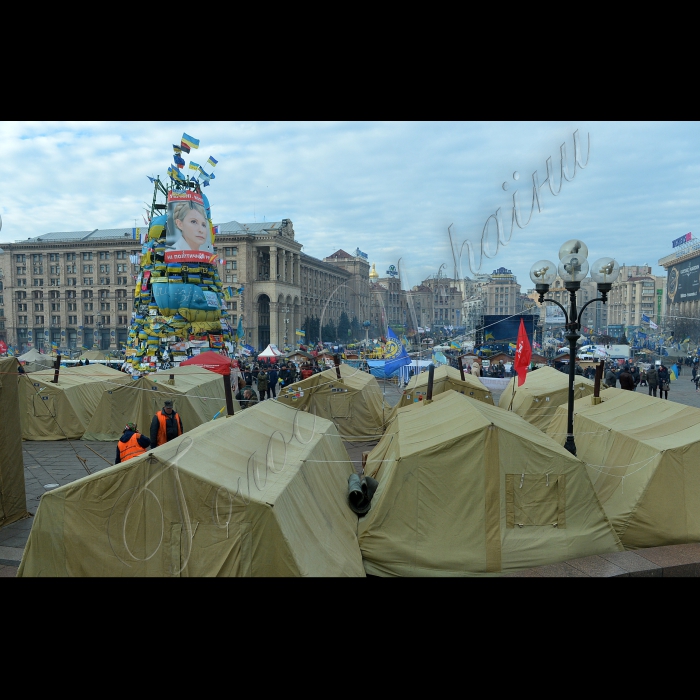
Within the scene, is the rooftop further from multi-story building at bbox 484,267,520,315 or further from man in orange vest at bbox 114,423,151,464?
man in orange vest at bbox 114,423,151,464

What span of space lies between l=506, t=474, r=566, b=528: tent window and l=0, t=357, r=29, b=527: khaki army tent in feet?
20.9

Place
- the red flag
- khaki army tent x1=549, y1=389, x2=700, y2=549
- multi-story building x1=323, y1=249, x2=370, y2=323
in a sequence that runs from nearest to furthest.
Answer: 1. khaki army tent x1=549, y1=389, x2=700, y2=549
2. the red flag
3. multi-story building x1=323, y1=249, x2=370, y2=323

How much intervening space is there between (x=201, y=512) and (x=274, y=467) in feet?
4.34

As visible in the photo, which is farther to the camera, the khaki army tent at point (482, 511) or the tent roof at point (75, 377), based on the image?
the tent roof at point (75, 377)

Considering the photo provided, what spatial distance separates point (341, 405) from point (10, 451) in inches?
350

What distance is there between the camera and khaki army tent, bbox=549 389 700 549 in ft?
Answer: 21.4

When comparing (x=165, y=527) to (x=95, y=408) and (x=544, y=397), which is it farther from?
(x=544, y=397)

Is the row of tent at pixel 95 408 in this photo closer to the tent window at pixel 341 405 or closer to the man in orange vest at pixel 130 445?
the tent window at pixel 341 405

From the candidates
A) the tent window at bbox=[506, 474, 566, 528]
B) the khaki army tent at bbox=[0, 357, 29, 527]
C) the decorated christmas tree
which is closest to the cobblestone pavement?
the khaki army tent at bbox=[0, 357, 29, 527]

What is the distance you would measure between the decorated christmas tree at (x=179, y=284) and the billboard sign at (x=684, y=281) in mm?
78044

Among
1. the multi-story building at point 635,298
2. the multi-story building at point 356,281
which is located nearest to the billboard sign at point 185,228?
the multi-story building at point 356,281

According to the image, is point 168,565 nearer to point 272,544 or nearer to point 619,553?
point 272,544

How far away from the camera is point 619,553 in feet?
20.2

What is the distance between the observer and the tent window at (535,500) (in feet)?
19.8
